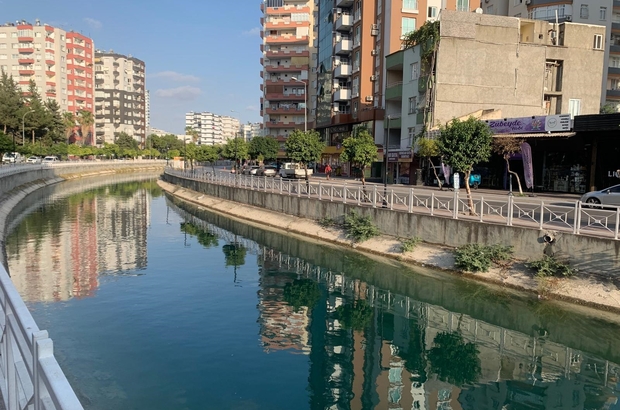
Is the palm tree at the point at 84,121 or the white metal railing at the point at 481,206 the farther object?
the palm tree at the point at 84,121

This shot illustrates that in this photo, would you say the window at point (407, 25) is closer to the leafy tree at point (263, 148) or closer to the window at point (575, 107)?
the window at point (575, 107)

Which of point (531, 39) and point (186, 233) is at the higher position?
point (531, 39)

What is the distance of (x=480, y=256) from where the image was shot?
19.9 metres

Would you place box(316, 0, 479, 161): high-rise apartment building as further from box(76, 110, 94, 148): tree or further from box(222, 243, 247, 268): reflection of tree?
box(76, 110, 94, 148): tree

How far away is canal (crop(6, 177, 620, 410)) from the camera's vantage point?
1142 cm

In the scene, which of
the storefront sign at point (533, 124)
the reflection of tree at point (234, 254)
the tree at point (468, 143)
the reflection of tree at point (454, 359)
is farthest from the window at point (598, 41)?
the reflection of tree at point (454, 359)

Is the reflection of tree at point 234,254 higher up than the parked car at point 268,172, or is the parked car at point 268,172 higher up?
the parked car at point 268,172

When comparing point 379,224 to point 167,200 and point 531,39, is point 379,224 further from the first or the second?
point 167,200

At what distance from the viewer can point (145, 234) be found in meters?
34.6

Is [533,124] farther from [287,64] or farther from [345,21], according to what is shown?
[287,64]

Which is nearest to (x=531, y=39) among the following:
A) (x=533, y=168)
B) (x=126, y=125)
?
(x=533, y=168)

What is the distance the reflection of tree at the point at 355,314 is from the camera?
16516 mm

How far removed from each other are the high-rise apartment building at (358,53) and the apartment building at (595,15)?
7078 millimetres

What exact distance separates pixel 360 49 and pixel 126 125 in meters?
117
